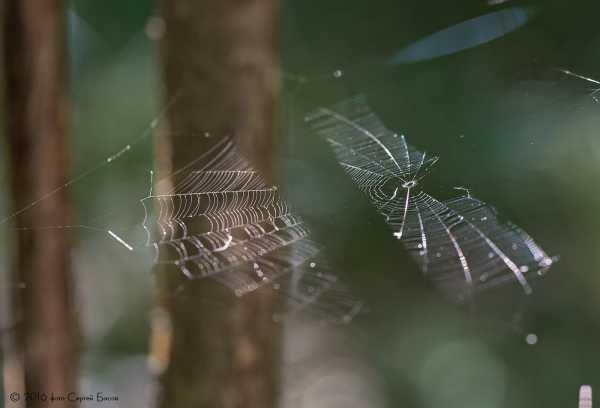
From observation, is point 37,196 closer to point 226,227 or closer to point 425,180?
point 226,227

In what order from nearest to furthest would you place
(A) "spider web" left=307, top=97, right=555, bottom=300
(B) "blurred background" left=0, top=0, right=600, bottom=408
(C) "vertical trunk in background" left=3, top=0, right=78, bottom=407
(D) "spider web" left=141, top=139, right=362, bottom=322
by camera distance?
(C) "vertical trunk in background" left=3, top=0, right=78, bottom=407
(D) "spider web" left=141, top=139, right=362, bottom=322
(A) "spider web" left=307, top=97, right=555, bottom=300
(B) "blurred background" left=0, top=0, right=600, bottom=408

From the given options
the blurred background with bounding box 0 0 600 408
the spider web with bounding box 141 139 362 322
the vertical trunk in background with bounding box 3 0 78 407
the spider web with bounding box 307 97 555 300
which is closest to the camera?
the vertical trunk in background with bounding box 3 0 78 407

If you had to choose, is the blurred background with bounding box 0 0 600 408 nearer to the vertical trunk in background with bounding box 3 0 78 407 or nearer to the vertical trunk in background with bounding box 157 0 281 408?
the vertical trunk in background with bounding box 157 0 281 408

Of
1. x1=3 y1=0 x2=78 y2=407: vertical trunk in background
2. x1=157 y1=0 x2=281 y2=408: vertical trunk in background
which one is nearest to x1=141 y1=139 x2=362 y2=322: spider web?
x1=157 y1=0 x2=281 y2=408: vertical trunk in background

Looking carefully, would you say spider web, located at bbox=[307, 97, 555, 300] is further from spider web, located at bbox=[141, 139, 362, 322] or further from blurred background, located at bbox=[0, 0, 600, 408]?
spider web, located at bbox=[141, 139, 362, 322]

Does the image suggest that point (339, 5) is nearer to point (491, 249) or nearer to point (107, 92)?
point (107, 92)

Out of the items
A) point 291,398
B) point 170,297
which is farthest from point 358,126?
point 291,398

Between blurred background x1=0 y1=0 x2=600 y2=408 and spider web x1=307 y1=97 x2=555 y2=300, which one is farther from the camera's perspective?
blurred background x1=0 y1=0 x2=600 y2=408
